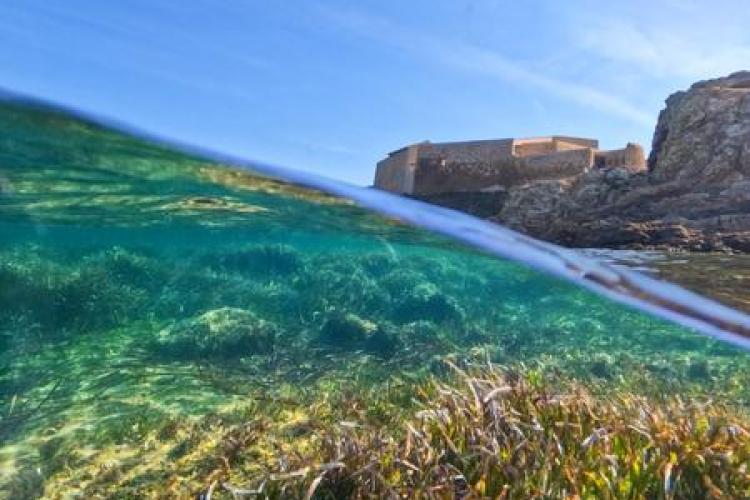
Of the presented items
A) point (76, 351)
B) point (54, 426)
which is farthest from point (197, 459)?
point (76, 351)

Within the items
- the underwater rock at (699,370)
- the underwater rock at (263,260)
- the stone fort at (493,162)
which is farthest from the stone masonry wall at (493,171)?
the underwater rock at (263,260)

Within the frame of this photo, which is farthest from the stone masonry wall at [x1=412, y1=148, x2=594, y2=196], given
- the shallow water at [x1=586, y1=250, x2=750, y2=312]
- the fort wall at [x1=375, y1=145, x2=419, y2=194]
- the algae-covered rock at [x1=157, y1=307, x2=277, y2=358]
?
the algae-covered rock at [x1=157, y1=307, x2=277, y2=358]

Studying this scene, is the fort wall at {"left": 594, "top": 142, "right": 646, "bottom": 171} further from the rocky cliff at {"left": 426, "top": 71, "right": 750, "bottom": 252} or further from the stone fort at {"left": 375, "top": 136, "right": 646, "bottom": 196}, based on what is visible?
the rocky cliff at {"left": 426, "top": 71, "right": 750, "bottom": 252}

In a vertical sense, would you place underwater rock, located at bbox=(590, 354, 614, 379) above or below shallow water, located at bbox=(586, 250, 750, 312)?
below

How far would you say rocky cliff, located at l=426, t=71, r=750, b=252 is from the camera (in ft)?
49.2

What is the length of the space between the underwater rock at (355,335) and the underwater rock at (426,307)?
2.82ft

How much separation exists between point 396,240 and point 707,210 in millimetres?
9982

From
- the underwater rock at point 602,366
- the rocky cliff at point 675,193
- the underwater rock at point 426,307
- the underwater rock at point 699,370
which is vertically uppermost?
the rocky cliff at point 675,193

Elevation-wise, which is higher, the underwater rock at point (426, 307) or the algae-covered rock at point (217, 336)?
the underwater rock at point (426, 307)

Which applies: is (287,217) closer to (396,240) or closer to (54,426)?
(396,240)

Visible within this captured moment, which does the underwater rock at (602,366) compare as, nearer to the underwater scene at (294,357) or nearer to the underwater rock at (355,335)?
the underwater scene at (294,357)

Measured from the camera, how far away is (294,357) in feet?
26.1

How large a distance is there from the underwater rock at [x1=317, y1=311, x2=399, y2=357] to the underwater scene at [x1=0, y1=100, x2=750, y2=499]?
0.03m

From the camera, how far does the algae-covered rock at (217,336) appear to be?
7832mm
